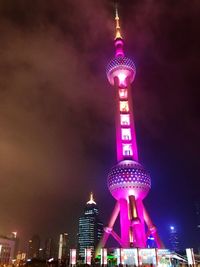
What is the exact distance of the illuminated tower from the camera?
245 ft

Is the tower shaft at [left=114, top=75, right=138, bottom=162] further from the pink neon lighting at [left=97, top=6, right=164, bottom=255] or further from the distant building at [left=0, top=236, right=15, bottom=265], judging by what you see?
the distant building at [left=0, top=236, right=15, bottom=265]

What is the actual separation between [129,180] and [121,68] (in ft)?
128

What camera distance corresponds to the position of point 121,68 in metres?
97.0

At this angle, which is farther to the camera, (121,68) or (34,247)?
(34,247)

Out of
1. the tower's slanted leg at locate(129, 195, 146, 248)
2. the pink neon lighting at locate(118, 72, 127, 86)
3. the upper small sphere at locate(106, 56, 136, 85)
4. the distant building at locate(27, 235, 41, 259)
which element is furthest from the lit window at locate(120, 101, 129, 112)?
the distant building at locate(27, 235, 41, 259)

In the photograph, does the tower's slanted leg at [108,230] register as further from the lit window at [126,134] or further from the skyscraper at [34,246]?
the skyscraper at [34,246]

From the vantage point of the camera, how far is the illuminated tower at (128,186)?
7456 cm

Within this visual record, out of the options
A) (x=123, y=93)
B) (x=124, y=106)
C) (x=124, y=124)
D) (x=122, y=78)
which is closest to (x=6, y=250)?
(x=124, y=124)

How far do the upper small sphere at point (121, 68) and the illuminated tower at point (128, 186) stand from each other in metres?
5.77

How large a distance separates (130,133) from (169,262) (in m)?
37.2

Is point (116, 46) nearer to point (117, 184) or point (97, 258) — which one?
point (117, 184)

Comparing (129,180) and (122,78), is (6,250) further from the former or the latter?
(122,78)

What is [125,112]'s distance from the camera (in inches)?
3578

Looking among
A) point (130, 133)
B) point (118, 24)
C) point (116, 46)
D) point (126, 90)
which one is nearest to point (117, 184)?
point (130, 133)
